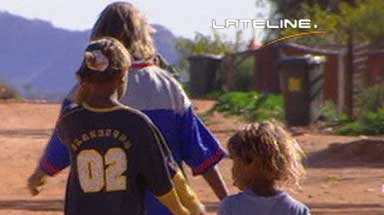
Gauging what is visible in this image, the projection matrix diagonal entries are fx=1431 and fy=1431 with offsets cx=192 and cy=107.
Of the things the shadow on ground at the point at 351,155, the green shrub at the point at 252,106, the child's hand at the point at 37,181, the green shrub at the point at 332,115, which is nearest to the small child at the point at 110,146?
the child's hand at the point at 37,181

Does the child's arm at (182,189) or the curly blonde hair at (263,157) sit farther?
the child's arm at (182,189)

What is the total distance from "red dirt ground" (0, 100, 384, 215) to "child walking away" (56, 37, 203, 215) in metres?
3.54

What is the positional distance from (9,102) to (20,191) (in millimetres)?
18869

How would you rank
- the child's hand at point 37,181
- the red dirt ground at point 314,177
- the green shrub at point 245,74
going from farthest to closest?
the green shrub at point 245,74 → the red dirt ground at point 314,177 → the child's hand at point 37,181

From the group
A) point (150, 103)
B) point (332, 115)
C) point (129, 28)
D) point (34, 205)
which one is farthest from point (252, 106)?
point (129, 28)

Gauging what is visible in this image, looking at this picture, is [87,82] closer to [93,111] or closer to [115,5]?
[93,111]

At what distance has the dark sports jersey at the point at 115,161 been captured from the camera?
5.40m

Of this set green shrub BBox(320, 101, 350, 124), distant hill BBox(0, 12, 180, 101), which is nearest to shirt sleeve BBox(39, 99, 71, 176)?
green shrub BBox(320, 101, 350, 124)

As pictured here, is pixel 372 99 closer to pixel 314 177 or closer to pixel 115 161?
pixel 314 177

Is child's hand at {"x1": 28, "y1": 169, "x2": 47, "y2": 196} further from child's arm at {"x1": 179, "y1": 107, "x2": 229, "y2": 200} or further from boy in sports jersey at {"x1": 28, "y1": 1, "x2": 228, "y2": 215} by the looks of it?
child's arm at {"x1": 179, "y1": 107, "x2": 229, "y2": 200}

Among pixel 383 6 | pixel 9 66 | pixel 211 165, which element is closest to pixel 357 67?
pixel 383 6

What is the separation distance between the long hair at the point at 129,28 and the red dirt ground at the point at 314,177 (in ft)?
10.4

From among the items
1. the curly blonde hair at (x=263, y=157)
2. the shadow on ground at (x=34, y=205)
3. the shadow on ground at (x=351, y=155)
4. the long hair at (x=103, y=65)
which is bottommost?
the shadow on ground at (x=351, y=155)

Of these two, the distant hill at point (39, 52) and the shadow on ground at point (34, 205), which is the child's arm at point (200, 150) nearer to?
the shadow on ground at point (34, 205)
